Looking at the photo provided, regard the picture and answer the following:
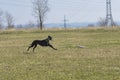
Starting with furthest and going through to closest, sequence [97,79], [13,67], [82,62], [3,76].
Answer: [82,62] < [13,67] < [3,76] < [97,79]

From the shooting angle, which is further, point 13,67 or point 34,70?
point 13,67

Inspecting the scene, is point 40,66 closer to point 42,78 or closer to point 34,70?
point 34,70

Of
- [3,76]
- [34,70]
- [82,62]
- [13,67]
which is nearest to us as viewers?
[3,76]

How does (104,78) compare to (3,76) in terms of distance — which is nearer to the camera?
(104,78)

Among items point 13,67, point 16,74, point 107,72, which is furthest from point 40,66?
point 107,72

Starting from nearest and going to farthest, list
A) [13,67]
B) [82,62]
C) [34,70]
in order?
1. [34,70]
2. [13,67]
3. [82,62]

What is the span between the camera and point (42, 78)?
1241 cm

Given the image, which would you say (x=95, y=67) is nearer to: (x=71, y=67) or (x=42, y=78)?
(x=71, y=67)

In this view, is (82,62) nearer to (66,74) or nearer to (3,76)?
(66,74)

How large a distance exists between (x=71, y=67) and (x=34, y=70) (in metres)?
1.58

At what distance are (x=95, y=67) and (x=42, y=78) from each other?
3094 mm

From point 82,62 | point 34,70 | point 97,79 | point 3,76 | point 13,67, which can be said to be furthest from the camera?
point 82,62

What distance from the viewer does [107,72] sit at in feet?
43.7

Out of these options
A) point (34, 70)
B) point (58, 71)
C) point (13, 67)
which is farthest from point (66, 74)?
point (13, 67)
